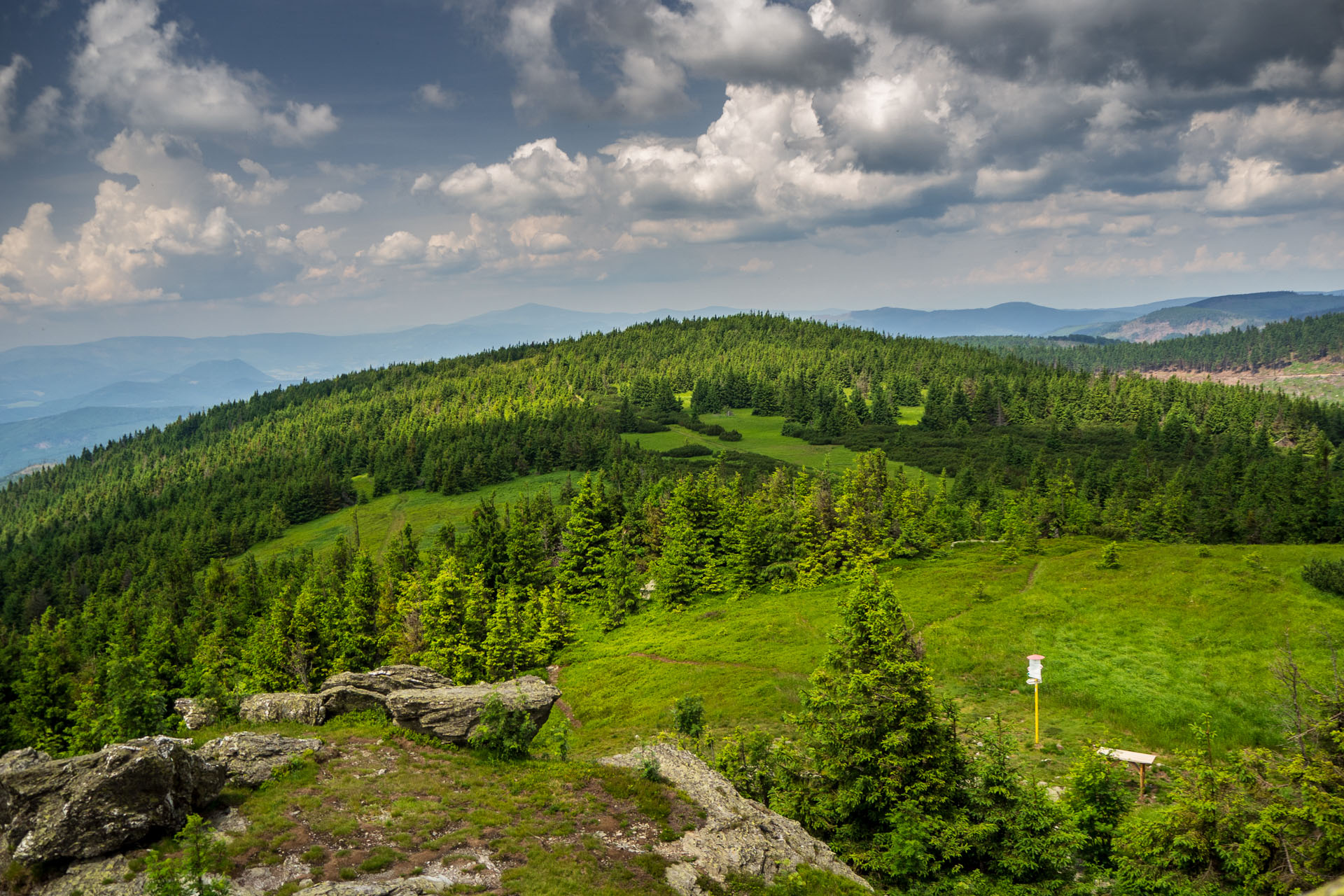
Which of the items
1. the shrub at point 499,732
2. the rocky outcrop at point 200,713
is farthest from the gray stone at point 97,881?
the rocky outcrop at point 200,713

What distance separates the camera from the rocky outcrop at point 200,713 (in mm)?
35031

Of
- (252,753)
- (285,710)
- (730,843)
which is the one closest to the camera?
(730,843)

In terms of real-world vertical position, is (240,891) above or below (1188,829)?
above

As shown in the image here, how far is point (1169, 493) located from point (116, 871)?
133m

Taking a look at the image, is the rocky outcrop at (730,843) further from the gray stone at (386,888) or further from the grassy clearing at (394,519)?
the grassy clearing at (394,519)

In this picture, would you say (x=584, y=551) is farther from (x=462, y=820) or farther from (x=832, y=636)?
(x=462, y=820)

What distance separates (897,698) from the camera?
2861 centimetres

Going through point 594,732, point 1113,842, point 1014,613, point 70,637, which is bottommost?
point 70,637

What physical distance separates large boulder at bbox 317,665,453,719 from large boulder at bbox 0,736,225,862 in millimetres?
12867

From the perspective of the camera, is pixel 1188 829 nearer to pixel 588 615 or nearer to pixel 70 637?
pixel 588 615

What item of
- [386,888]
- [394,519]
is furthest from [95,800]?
[394,519]

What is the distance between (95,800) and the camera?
19875mm

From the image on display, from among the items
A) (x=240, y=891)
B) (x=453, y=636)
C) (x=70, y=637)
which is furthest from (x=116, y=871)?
(x=70, y=637)

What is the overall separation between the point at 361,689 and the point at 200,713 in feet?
29.1
